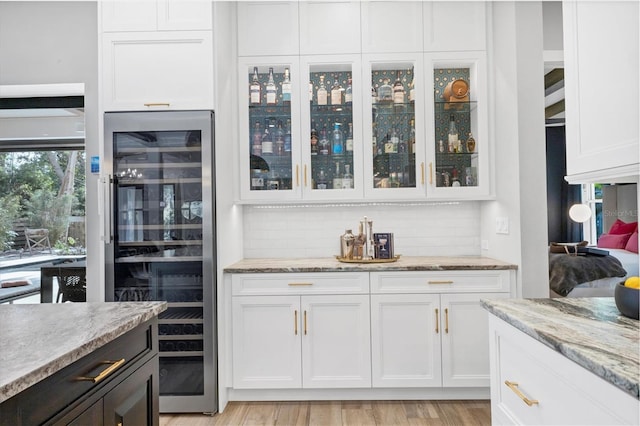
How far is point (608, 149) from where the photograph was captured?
1.19 metres

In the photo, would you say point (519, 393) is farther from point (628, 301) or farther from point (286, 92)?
point (286, 92)

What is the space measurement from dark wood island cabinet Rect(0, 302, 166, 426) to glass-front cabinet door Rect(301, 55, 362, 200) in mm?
1779

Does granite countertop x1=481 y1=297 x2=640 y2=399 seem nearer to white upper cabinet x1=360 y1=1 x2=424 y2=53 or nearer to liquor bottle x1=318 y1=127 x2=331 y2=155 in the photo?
liquor bottle x1=318 y1=127 x2=331 y2=155

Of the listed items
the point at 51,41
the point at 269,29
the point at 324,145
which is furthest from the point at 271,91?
the point at 51,41

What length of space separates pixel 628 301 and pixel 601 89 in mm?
621

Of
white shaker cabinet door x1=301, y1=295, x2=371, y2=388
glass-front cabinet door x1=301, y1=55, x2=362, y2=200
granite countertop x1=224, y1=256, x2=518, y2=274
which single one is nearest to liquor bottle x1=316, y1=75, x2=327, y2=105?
glass-front cabinet door x1=301, y1=55, x2=362, y2=200

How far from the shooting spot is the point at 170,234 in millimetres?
2744

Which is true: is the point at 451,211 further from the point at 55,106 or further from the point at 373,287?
the point at 55,106

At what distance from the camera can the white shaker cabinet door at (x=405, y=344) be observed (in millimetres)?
2777

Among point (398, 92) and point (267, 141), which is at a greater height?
point (398, 92)

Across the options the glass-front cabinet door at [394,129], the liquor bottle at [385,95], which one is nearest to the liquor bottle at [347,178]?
the glass-front cabinet door at [394,129]

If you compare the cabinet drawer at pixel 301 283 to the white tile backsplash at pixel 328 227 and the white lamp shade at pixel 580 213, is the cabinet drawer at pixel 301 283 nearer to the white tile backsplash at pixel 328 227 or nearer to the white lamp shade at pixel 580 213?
the white tile backsplash at pixel 328 227

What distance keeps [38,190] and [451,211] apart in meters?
3.29

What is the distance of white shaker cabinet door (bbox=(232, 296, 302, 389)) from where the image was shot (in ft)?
9.15
